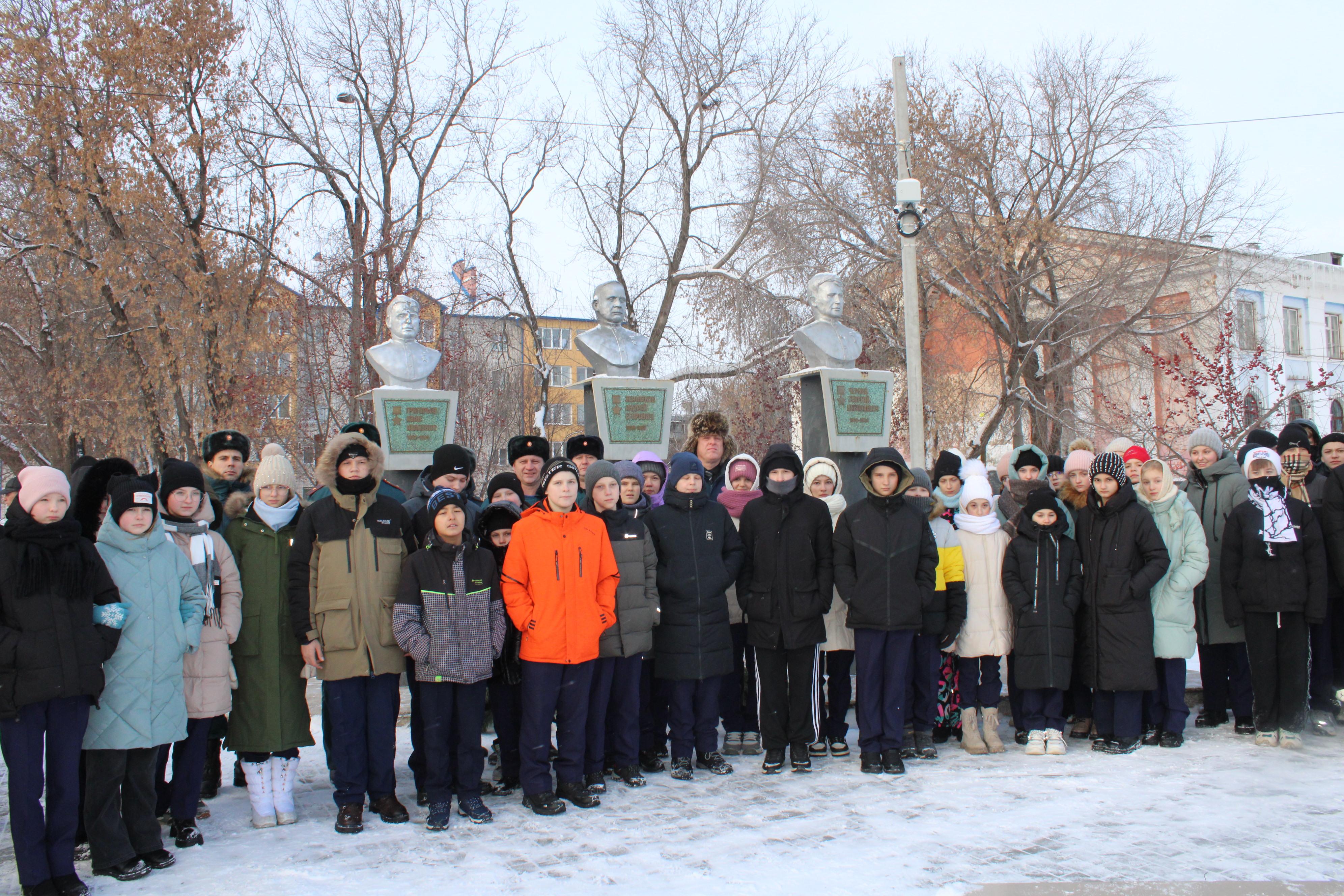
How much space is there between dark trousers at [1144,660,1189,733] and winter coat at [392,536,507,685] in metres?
3.68

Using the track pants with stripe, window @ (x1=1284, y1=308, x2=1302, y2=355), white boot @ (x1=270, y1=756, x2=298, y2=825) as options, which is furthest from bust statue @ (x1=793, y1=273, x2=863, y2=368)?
window @ (x1=1284, y1=308, x2=1302, y2=355)

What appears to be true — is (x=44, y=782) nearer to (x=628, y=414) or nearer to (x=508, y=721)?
(x=508, y=721)

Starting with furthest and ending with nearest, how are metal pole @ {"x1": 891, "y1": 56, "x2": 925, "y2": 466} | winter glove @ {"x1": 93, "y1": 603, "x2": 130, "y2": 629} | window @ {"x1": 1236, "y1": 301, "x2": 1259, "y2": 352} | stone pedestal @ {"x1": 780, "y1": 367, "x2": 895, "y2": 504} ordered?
1. window @ {"x1": 1236, "y1": 301, "x2": 1259, "y2": 352}
2. metal pole @ {"x1": 891, "y1": 56, "x2": 925, "y2": 466}
3. stone pedestal @ {"x1": 780, "y1": 367, "x2": 895, "y2": 504}
4. winter glove @ {"x1": 93, "y1": 603, "x2": 130, "y2": 629}

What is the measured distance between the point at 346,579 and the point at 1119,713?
162 inches

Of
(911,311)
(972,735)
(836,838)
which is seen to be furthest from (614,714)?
(911,311)

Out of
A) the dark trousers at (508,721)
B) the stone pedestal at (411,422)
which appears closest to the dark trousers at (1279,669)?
the dark trousers at (508,721)

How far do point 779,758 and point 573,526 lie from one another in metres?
1.70

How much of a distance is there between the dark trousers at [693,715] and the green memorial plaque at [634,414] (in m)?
3.66

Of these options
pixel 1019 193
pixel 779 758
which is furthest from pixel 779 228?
pixel 779 758

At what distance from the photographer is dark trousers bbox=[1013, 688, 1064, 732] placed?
17.4ft

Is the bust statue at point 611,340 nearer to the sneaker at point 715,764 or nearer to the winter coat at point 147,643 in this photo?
the sneaker at point 715,764

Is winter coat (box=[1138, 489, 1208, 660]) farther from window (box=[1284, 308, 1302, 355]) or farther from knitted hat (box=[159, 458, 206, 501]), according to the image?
window (box=[1284, 308, 1302, 355])

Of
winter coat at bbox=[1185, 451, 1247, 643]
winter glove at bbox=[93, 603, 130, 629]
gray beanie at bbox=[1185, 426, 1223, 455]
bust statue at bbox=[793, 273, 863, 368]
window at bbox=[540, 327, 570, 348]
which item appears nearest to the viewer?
winter glove at bbox=[93, 603, 130, 629]

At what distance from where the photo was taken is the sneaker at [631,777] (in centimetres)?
483
